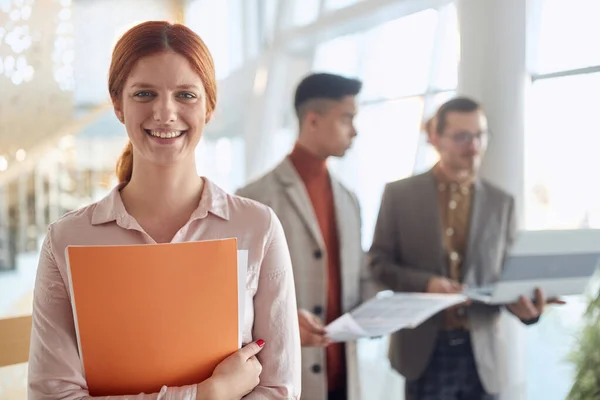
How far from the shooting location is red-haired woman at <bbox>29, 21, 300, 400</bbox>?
0.99 metres

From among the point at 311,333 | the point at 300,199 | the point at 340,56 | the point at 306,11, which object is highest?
the point at 306,11

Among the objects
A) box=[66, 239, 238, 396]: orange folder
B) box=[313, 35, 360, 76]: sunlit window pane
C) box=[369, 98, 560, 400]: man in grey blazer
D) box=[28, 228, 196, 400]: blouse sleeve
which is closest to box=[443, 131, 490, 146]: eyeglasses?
box=[369, 98, 560, 400]: man in grey blazer

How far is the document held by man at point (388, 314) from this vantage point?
1808mm

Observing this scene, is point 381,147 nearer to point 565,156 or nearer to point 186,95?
point 565,156

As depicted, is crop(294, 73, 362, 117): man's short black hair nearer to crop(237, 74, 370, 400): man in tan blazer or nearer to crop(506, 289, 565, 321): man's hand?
crop(237, 74, 370, 400): man in tan blazer

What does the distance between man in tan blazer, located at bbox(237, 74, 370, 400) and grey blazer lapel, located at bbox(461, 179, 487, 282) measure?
1.21 feet

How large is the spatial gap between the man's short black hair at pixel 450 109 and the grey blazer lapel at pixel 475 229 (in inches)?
9.2

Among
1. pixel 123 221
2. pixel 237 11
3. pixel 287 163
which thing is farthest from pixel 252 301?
pixel 237 11

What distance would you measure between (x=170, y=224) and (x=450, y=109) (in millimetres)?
1364

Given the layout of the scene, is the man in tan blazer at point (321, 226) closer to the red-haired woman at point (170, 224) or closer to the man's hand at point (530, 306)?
the man's hand at point (530, 306)

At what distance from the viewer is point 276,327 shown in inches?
41.3

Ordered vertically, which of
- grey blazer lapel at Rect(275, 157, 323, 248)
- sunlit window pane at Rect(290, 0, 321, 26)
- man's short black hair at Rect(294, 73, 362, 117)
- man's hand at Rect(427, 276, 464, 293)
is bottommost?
man's hand at Rect(427, 276, 464, 293)

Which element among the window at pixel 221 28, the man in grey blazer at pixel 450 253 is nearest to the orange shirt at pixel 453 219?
the man in grey blazer at pixel 450 253

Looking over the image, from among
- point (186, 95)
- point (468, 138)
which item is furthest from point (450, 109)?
point (186, 95)
